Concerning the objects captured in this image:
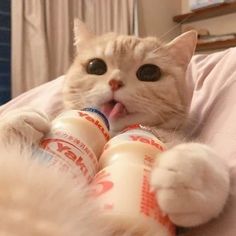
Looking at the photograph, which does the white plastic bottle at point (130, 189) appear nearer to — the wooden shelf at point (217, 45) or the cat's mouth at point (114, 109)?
the cat's mouth at point (114, 109)

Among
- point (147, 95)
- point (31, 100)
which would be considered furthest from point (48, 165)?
point (31, 100)

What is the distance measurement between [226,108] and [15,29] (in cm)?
193

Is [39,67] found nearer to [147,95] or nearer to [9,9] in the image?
[9,9]

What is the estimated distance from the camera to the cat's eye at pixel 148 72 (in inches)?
33.5

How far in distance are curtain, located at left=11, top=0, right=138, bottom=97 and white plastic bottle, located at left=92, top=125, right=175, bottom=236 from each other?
198 centimetres

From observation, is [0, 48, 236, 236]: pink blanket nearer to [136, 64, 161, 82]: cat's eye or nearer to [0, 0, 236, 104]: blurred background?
[136, 64, 161, 82]: cat's eye

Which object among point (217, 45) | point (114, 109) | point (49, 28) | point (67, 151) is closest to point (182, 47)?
point (114, 109)

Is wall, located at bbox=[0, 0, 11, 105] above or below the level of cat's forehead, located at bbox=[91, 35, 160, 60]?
below

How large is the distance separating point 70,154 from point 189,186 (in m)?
→ 0.18

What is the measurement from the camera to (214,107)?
84 centimetres

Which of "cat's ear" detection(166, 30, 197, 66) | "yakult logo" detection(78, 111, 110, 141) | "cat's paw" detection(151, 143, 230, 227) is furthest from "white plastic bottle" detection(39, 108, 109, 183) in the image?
"cat's ear" detection(166, 30, 197, 66)

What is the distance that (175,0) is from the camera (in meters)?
2.98

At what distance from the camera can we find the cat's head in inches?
32.3

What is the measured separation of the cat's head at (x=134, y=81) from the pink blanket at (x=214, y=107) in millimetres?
60
